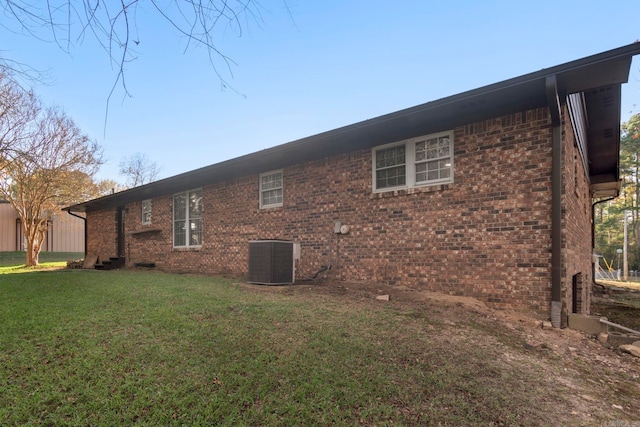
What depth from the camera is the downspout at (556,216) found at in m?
4.97

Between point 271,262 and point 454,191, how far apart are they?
153 inches

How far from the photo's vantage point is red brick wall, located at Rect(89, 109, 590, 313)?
533 cm

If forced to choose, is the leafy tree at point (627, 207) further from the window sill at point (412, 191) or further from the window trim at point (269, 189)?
the window trim at point (269, 189)

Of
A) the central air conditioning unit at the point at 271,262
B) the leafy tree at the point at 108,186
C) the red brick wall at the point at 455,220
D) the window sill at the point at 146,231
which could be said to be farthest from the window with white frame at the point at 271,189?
the leafy tree at the point at 108,186

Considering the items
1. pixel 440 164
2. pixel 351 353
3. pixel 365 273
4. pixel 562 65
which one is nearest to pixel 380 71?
pixel 440 164

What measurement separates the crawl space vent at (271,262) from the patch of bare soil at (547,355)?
1.28m

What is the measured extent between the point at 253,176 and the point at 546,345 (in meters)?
7.96

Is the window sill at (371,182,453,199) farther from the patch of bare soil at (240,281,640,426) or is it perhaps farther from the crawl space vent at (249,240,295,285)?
the crawl space vent at (249,240,295,285)

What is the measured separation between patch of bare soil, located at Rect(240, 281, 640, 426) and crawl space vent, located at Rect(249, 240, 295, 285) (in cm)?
128

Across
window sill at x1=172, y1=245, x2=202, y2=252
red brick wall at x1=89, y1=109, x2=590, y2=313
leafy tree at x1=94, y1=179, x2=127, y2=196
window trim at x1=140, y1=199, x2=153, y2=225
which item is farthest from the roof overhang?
leafy tree at x1=94, y1=179, x2=127, y2=196

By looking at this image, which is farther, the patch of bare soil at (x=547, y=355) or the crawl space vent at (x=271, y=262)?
the crawl space vent at (x=271, y=262)

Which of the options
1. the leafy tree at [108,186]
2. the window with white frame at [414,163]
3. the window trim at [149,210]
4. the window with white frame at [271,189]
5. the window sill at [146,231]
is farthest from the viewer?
the leafy tree at [108,186]

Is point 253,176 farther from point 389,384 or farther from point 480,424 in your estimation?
point 480,424

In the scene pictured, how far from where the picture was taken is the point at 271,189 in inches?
377
